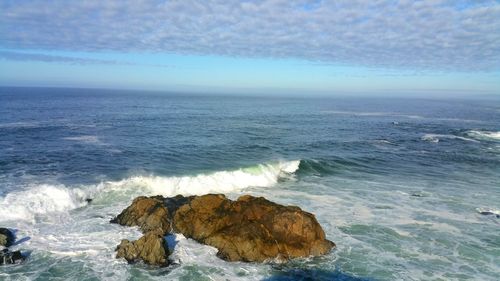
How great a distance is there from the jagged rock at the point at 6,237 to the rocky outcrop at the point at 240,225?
204 inches

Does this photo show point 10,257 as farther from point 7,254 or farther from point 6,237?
point 6,237

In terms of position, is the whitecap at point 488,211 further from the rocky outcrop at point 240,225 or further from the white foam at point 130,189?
the white foam at point 130,189

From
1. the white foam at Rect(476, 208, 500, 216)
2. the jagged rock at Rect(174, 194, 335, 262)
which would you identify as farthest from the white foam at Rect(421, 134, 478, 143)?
the jagged rock at Rect(174, 194, 335, 262)

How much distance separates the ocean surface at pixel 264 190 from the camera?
18.8 metres

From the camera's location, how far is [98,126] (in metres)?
62.1

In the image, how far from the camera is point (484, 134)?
68.1 metres

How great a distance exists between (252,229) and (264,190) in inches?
514

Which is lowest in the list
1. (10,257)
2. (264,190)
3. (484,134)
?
(264,190)

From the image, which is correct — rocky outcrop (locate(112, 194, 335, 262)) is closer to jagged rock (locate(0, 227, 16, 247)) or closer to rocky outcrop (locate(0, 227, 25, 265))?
rocky outcrop (locate(0, 227, 25, 265))

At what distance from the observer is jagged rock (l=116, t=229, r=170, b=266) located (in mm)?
18547

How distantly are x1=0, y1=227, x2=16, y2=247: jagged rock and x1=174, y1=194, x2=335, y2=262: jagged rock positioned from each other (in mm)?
8172

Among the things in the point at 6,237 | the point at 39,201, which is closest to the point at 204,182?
the point at 39,201

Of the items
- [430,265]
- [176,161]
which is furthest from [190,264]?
[176,161]

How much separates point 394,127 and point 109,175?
5706 centimetres
